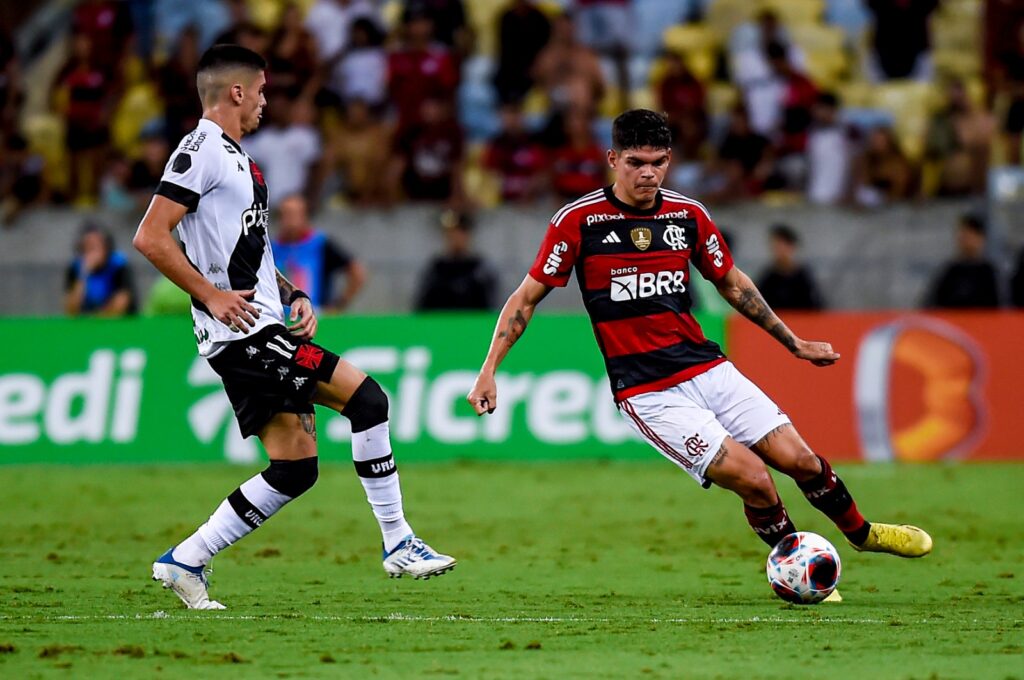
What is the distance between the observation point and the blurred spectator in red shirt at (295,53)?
2039 cm

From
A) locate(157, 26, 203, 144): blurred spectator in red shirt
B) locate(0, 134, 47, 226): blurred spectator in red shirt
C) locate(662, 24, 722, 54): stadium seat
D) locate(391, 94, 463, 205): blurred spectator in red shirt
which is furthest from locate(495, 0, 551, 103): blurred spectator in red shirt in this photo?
locate(0, 134, 47, 226): blurred spectator in red shirt

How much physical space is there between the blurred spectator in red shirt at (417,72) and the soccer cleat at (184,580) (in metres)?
12.6

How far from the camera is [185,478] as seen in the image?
15.2 metres

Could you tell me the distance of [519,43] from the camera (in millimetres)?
20922

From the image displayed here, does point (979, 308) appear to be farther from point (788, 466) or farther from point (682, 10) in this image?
point (788, 466)

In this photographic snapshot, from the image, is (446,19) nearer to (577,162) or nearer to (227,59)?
(577,162)

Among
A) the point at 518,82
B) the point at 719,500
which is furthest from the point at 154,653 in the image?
the point at 518,82

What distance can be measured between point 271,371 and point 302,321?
1.16ft

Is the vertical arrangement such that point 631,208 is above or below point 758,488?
above

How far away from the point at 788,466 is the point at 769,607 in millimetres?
703

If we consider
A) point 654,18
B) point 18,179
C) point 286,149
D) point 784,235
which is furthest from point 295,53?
point 784,235

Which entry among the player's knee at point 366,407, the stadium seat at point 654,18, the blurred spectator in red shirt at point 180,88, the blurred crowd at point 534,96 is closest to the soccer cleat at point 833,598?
the player's knee at point 366,407

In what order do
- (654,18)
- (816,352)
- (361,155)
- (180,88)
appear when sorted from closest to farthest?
(816,352)
(361,155)
(180,88)
(654,18)

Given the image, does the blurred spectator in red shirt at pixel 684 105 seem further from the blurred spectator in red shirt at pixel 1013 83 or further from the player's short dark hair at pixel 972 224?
the player's short dark hair at pixel 972 224
